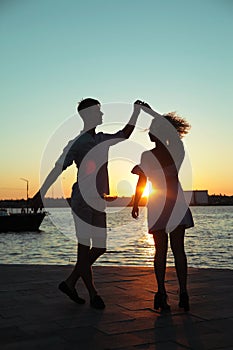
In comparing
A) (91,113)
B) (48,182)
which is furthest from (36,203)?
(91,113)

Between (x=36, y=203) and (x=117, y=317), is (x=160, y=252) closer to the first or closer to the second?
(x=117, y=317)

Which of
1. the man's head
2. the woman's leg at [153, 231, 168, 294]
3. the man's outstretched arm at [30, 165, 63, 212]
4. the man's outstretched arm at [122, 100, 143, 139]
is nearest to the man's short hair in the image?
the man's head

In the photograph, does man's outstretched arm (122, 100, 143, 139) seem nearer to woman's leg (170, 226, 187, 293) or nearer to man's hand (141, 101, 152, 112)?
man's hand (141, 101, 152, 112)

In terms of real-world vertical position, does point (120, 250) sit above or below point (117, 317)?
below

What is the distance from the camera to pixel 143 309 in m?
4.33

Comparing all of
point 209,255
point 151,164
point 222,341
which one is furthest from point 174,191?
point 209,255

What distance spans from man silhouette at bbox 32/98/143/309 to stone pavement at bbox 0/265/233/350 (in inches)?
16.2

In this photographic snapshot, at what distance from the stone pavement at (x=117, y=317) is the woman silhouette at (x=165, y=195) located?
45cm

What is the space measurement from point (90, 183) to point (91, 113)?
64cm

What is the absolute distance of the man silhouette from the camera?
4340 millimetres

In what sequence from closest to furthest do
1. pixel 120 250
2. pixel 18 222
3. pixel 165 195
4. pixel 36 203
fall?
pixel 36 203, pixel 165 195, pixel 120 250, pixel 18 222

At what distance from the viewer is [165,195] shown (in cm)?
438

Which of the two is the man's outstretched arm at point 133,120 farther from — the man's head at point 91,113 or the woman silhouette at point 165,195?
the man's head at point 91,113

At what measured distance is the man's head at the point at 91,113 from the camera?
4.45 meters
